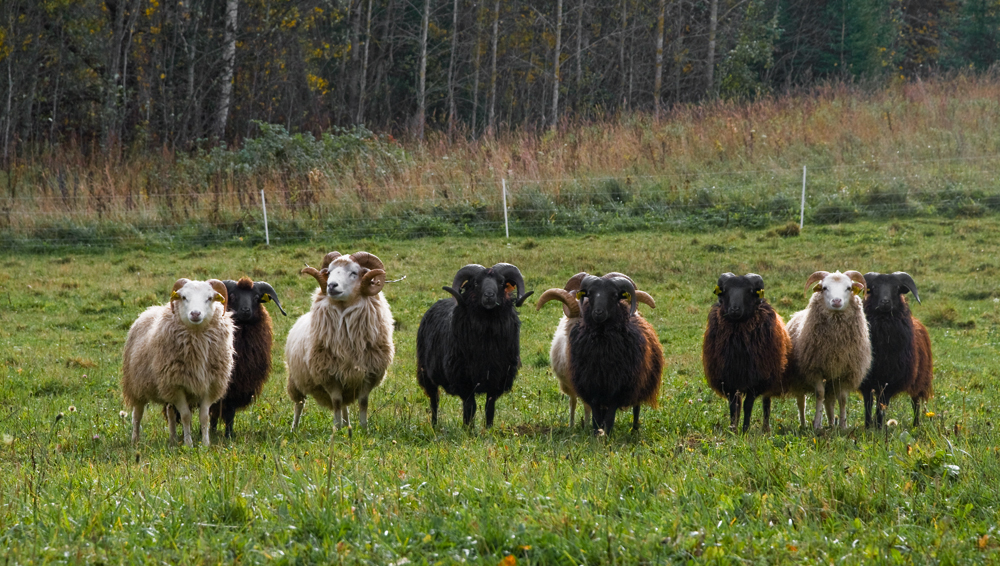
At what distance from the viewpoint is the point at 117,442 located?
7.91 metres

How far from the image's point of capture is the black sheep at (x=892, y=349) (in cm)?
865

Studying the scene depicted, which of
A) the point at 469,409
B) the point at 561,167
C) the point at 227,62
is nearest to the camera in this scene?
the point at 469,409

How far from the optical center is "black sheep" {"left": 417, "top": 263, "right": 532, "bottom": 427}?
855 cm

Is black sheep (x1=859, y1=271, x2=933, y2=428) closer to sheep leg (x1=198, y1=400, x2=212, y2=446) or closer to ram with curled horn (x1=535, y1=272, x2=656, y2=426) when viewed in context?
ram with curled horn (x1=535, y1=272, x2=656, y2=426)

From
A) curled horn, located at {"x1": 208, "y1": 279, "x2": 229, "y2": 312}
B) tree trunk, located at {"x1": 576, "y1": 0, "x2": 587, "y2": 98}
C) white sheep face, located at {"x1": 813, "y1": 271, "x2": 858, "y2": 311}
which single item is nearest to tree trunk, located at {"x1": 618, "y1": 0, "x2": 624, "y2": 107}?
tree trunk, located at {"x1": 576, "y1": 0, "x2": 587, "y2": 98}

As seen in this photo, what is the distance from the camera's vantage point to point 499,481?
16.0ft

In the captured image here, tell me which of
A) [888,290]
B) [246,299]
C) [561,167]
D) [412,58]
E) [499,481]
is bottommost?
[499,481]

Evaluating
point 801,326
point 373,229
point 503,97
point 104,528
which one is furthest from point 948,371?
point 503,97

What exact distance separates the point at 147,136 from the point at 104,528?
26.0 metres

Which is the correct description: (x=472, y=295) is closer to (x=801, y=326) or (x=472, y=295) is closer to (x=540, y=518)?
(x=801, y=326)

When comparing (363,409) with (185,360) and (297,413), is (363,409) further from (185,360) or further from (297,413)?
(185,360)

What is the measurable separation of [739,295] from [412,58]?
113 feet

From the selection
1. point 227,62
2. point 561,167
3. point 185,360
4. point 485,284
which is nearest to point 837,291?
point 485,284

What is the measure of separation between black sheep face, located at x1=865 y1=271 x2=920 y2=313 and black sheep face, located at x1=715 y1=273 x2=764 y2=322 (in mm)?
1153
